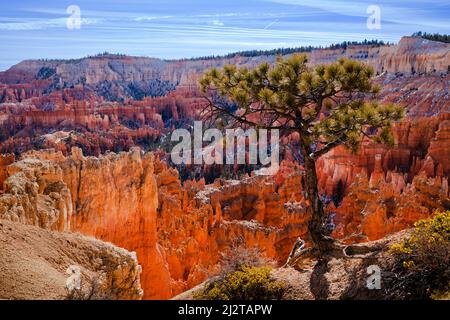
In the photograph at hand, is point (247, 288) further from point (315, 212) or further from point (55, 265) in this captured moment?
point (55, 265)

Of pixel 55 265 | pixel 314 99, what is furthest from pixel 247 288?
pixel 55 265

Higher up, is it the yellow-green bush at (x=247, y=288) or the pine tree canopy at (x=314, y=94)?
the pine tree canopy at (x=314, y=94)

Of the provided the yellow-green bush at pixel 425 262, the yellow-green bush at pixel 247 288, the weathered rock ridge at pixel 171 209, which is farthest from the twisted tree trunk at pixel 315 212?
the weathered rock ridge at pixel 171 209

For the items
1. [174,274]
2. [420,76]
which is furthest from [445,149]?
[420,76]

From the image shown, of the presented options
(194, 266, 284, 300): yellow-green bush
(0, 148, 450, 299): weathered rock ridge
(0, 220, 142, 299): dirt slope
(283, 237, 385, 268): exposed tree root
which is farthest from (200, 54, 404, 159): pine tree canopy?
(0, 220, 142, 299): dirt slope

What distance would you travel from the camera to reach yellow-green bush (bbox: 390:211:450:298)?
6312 millimetres

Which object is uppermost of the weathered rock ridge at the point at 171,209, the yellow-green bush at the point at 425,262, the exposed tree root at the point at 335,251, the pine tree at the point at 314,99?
the pine tree at the point at 314,99

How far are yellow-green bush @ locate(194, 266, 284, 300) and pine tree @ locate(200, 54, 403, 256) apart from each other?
118 centimetres

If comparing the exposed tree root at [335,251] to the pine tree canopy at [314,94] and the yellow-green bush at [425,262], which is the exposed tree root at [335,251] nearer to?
the yellow-green bush at [425,262]

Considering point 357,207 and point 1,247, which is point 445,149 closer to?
point 357,207

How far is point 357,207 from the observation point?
2864 centimetres

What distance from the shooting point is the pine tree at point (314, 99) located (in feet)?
25.6

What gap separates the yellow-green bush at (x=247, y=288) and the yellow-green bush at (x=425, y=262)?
185 centimetres

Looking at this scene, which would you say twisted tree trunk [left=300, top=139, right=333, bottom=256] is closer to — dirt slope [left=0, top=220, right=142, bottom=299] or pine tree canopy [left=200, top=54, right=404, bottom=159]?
pine tree canopy [left=200, top=54, right=404, bottom=159]
